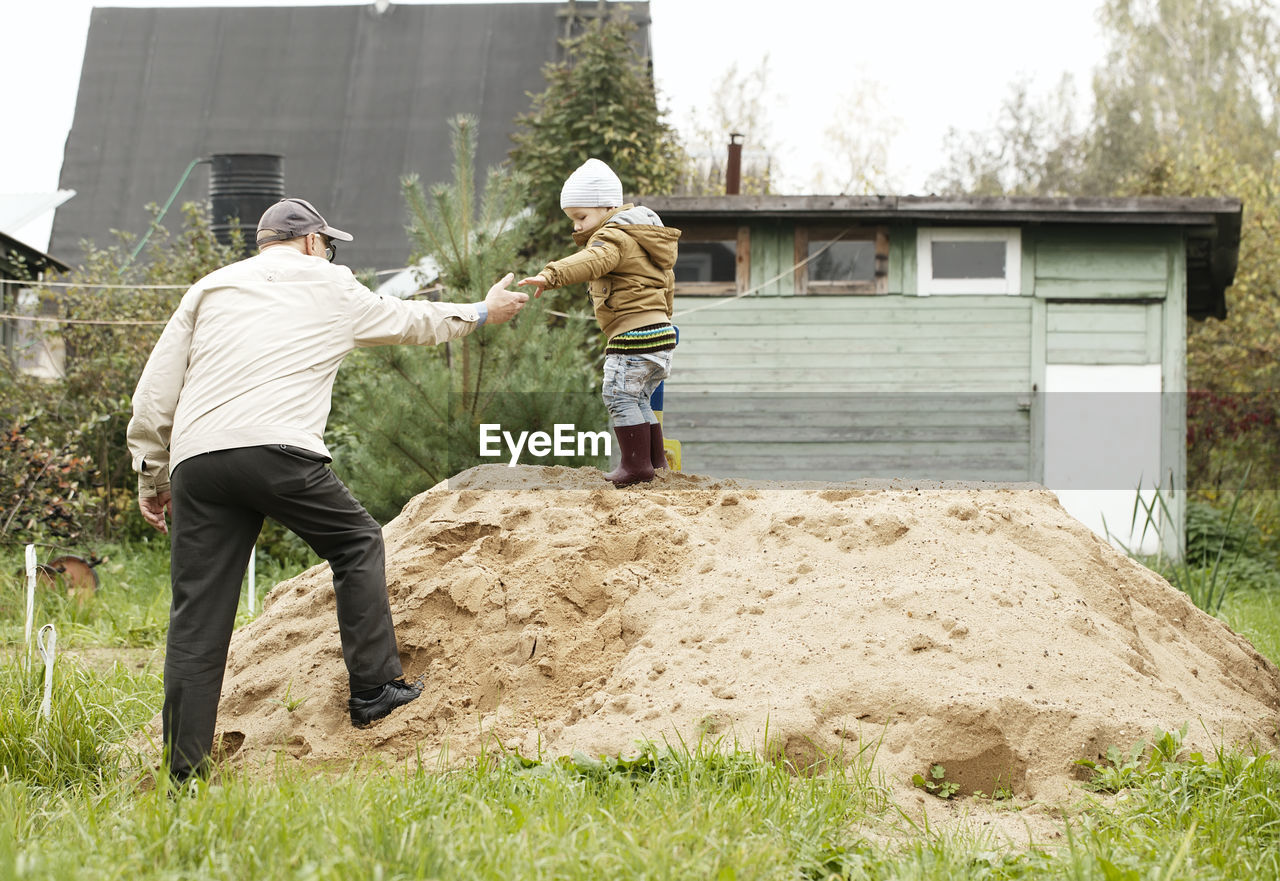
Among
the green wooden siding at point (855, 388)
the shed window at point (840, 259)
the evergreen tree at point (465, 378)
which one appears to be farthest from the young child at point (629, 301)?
the shed window at point (840, 259)

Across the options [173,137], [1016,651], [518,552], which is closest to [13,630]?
[518,552]

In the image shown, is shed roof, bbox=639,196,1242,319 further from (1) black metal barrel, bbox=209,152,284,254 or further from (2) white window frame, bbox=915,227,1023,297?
(1) black metal barrel, bbox=209,152,284,254

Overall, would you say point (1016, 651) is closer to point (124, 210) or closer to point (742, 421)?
point (742, 421)

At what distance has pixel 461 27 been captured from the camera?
22.7 meters

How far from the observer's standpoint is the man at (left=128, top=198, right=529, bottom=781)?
12.6 feet

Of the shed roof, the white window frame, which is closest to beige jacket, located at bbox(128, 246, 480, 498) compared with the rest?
the shed roof

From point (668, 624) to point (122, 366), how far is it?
8.68 m

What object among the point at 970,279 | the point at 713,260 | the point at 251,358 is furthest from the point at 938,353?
the point at 251,358

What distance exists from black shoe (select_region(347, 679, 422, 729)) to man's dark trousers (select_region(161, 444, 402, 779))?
48cm

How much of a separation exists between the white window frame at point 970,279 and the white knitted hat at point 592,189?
21.6ft

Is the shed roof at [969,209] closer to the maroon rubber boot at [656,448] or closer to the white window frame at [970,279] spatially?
the white window frame at [970,279]

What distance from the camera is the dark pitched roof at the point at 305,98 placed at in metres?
Answer: 20.5

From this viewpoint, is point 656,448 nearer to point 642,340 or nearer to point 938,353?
point 642,340

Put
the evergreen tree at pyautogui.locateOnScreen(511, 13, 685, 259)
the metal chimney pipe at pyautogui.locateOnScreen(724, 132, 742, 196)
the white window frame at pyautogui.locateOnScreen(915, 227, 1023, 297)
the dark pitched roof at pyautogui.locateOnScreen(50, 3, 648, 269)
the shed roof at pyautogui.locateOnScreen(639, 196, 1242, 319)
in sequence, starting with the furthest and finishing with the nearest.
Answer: the dark pitched roof at pyautogui.locateOnScreen(50, 3, 648, 269) → the evergreen tree at pyautogui.locateOnScreen(511, 13, 685, 259) → the metal chimney pipe at pyautogui.locateOnScreen(724, 132, 742, 196) → the white window frame at pyautogui.locateOnScreen(915, 227, 1023, 297) → the shed roof at pyautogui.locateOnScreen(639, 196, 1242, 319)
